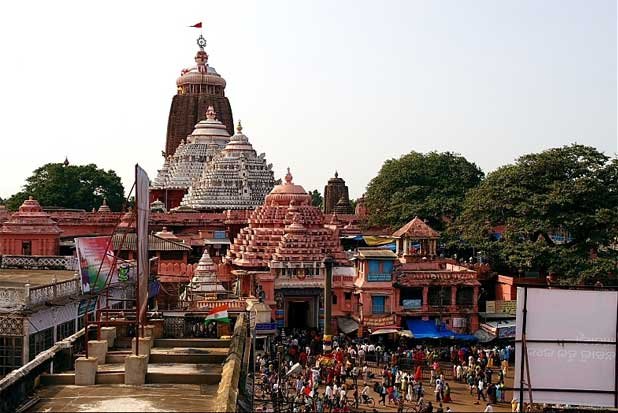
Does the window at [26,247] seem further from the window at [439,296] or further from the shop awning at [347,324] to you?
the window at [439,296]

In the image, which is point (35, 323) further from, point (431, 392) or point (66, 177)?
point (66, 177)

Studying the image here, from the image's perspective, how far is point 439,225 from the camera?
54969mm

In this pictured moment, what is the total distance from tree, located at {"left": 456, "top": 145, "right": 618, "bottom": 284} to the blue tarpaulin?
5775 mm

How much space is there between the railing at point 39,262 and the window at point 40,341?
10806 millimetres

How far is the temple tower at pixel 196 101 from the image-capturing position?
76750 mm

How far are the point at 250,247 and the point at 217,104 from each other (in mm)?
36978

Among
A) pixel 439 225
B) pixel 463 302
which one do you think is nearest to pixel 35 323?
pixel 463 302

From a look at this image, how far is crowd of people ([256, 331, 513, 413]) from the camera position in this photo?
84.9 feet

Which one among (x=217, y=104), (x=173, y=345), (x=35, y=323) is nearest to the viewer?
(x=173, y=345)

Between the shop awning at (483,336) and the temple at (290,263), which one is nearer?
the shop awning at (483,336)

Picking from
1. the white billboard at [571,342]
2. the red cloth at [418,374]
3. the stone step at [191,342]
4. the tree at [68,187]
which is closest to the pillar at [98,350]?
the stone step at [191,342]

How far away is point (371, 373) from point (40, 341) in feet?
40.7

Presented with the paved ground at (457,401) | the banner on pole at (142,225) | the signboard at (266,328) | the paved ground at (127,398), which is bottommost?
the paved ground at (457,401)

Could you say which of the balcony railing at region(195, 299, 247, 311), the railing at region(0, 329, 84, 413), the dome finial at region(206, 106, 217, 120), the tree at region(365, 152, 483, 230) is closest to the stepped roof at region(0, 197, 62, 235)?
the balcony railing at region(195, 299, 247, 311)
